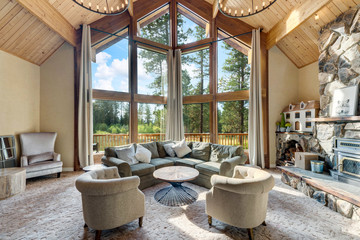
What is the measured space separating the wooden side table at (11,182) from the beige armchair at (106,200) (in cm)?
207

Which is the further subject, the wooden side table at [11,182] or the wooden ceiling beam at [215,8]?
the wooden ceiling beam at [215,8]

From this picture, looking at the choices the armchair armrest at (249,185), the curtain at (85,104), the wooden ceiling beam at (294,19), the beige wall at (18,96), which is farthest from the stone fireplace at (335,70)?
the beige wall at (18,96)

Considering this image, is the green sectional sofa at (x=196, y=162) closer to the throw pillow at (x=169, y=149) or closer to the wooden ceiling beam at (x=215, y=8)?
the throw pillow at (x=169, y=149)

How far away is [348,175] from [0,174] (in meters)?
6.14

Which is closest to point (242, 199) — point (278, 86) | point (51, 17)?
point (278, 86)

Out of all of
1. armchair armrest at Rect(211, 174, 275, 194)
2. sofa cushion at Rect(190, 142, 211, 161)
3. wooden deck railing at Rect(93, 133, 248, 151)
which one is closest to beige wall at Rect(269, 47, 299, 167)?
wooden deck railing at Rect(93, 133, 248, 151)

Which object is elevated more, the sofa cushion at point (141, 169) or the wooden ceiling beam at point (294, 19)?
the wooden ceiling beam at point (294, 19)

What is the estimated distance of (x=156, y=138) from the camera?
588 centimetres

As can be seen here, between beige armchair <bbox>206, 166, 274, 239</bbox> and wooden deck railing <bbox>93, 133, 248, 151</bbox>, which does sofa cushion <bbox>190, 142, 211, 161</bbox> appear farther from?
beige armchair <bbox>206, 166, 274, 239</bbox>

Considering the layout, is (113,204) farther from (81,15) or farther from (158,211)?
(81,15)

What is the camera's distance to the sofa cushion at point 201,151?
4.08 metres

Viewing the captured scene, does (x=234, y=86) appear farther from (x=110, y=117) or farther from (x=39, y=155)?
(x=39, y=155)

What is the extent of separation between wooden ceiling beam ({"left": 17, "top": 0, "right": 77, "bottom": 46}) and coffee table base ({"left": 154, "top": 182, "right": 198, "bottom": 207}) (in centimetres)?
415

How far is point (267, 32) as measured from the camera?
4.88 meters
